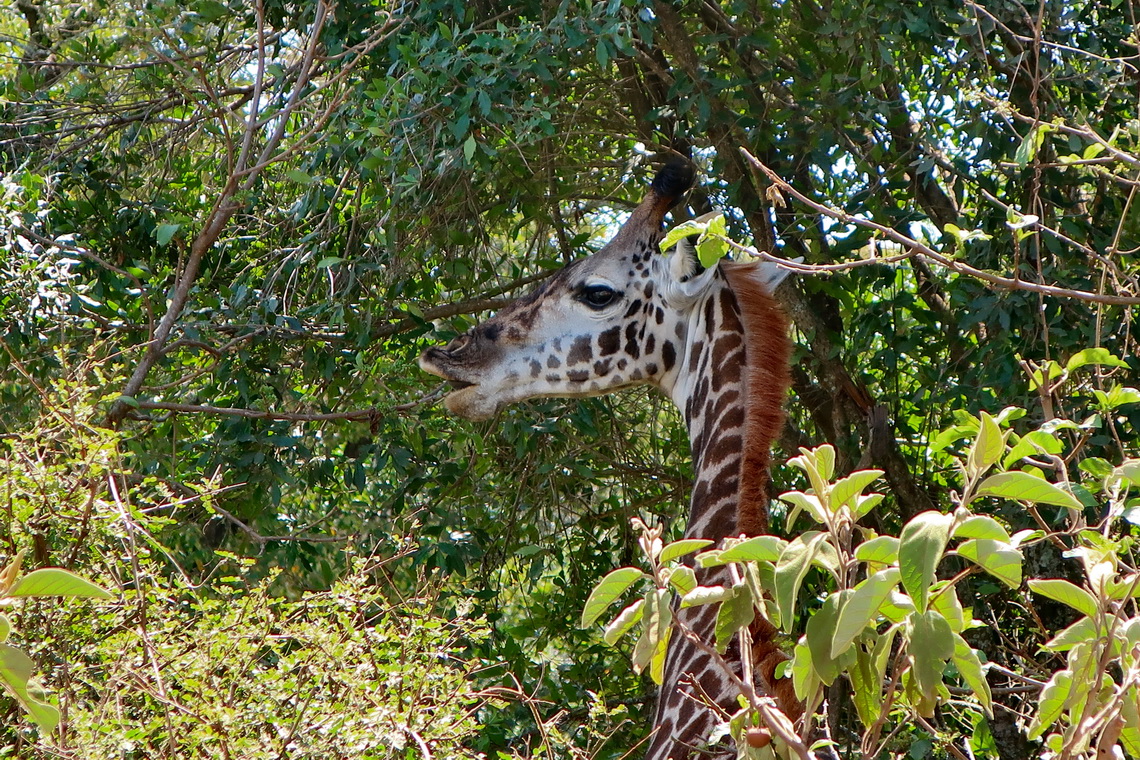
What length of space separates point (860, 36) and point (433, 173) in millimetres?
1448

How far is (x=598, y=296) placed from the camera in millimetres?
3869

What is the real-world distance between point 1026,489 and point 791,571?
311mm

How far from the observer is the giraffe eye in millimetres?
3855

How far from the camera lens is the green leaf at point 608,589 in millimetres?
1628

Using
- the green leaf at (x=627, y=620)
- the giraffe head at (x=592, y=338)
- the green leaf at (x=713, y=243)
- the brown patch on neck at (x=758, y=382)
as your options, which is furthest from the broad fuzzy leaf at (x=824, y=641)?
the giraffe head at (x=592, y=338)

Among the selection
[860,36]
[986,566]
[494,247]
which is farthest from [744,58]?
[986,566]

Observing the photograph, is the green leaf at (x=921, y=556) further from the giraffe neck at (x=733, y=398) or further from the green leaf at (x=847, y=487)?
the giraffe neck at (x=733, y=398)

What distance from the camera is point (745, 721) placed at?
66.2 inches

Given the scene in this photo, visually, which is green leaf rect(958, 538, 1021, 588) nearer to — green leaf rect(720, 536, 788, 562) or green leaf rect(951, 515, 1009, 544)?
green leaf rect(951, 515, 1009, 544)

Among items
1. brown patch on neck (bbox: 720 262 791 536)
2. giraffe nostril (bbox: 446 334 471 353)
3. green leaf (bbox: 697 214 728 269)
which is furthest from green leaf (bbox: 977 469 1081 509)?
giraffe nostril (bbox: 446 334 471 353)

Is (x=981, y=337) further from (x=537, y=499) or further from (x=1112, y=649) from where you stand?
(x=1112, y=649)

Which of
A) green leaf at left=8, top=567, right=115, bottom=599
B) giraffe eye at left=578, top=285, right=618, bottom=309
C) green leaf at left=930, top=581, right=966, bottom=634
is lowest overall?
green leaf at left=930, top=581, right=966, bottom=634

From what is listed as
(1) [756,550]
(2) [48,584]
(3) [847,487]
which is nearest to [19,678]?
(2) [48,584]

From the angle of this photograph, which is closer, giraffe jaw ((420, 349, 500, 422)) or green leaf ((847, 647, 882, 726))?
green leaf ((847, 647, 882, 726))
